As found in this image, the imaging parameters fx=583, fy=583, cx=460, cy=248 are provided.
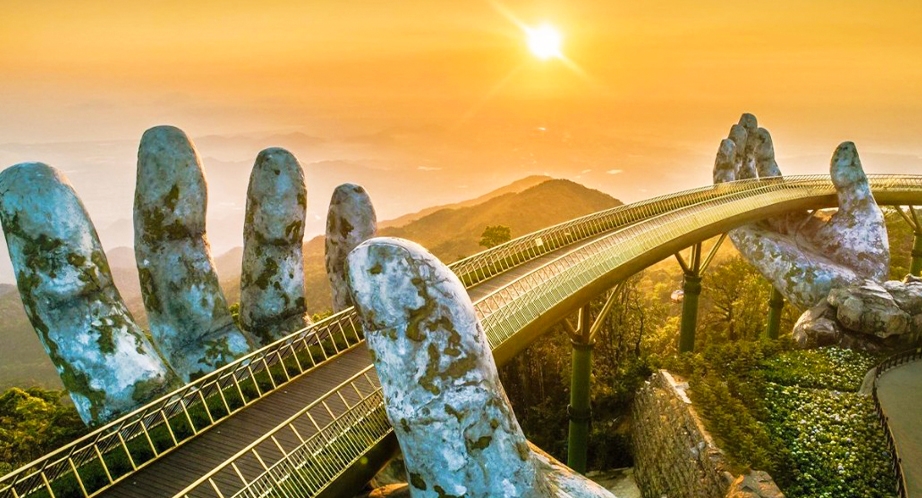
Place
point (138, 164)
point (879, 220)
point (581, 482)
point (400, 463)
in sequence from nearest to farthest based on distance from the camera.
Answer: point (581, 482) < point (138, 164) < point (400, 463) < point (879, 220)

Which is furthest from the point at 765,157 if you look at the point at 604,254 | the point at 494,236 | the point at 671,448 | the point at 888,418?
the point at 671,448

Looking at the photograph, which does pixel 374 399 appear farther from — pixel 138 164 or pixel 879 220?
pixel 879 220

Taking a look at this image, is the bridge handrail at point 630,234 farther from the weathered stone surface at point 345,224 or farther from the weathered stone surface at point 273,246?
the weathered stone surface at point 273,246

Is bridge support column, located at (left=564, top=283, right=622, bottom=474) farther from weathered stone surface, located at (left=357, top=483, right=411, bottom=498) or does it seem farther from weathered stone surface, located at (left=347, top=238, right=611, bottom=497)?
weathered stone surface, located at (left=347, top=238, right=611, bottom=497)

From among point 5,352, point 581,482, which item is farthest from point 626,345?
point 5,352

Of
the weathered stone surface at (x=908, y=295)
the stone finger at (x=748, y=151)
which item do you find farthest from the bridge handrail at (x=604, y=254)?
the weathered stone surface at (x=908, y=295)
